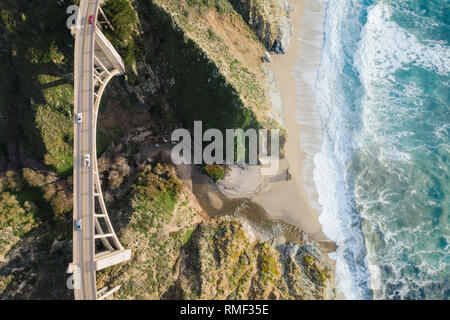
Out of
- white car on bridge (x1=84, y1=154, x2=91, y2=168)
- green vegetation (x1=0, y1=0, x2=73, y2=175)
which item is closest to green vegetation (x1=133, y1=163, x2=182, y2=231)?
white car on bridge (x1=84, y1=154, x2=91, y2=168)

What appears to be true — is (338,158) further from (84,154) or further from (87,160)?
(84,154)

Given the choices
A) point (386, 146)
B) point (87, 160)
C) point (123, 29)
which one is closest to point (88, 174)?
point (87, 160)

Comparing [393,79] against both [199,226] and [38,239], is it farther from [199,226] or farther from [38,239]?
[38,239]

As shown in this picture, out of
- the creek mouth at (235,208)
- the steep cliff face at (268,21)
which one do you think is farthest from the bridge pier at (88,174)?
the steep cliff face at (268,21)

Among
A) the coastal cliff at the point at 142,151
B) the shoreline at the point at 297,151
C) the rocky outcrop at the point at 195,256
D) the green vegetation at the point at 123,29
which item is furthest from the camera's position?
the shoreline at the point at 297,151

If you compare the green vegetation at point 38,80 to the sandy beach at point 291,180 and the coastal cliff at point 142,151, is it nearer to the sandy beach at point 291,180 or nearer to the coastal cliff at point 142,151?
the coastal cliff at point 142,151

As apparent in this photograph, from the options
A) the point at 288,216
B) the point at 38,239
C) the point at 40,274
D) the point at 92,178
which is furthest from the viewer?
the point at 288,216

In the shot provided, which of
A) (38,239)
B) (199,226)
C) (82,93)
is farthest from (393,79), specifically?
(38,239)
